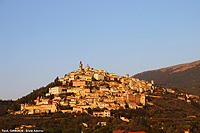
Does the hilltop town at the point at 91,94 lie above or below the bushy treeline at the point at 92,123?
above

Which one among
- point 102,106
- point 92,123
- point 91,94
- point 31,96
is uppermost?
point 31,96

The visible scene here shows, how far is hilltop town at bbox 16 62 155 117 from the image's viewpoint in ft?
306

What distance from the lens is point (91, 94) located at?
102 m

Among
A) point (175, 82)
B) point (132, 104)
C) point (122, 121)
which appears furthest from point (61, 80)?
point (175, 82)

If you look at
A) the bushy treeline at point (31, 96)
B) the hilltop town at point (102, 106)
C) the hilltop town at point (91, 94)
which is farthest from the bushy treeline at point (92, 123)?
the bushy treeline at point (31, 96)

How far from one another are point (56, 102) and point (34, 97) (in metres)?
12.1

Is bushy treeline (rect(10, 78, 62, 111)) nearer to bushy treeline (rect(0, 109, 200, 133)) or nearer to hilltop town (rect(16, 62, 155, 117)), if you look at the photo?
hilltop town (rect(16, 62, 155, 117))

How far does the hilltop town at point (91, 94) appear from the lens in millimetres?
93400

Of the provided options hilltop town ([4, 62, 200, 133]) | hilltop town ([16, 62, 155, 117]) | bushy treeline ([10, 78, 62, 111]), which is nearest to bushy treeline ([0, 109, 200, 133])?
hilltop town ([4, 62, 200, 133])

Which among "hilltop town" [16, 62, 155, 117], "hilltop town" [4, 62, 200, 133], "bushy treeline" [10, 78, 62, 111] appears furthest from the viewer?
"bushy treeline" [10, 78, 62, 111]

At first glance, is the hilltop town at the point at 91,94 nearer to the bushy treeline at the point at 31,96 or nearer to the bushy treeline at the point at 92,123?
the bushy treeline at the point at 31,96

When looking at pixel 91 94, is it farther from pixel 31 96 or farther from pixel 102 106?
pixel 31 96

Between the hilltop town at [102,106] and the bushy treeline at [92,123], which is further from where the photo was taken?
the hilltop town at [102,106]

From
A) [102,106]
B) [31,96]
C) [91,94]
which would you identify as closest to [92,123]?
[102,106]
